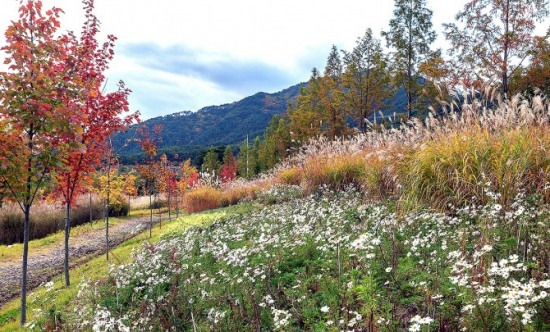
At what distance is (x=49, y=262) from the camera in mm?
10359

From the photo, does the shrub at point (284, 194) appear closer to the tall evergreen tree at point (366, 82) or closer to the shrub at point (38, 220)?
the shrub at point (38, 220)

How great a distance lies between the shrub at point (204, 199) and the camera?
17.4m

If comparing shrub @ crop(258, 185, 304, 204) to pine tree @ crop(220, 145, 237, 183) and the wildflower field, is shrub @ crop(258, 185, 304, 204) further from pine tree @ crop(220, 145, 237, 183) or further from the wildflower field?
pine tree @ crop(220, 145, 237, 183)

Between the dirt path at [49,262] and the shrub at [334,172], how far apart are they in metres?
4.73

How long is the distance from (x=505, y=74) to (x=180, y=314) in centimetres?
2205

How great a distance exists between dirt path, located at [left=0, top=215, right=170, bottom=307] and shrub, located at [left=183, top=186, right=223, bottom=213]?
363cm

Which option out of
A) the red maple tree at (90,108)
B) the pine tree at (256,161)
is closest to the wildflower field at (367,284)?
the red maple tree at (90,108)

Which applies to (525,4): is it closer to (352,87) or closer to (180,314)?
(352,87)

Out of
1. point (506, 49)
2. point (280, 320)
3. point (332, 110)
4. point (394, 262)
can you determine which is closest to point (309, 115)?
point (332, 110)

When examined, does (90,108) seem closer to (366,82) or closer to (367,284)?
(367,284)

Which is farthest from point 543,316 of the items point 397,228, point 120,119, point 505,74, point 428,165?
point 505,74

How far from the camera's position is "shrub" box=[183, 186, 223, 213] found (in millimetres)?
17406

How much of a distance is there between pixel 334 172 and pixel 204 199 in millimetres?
9194

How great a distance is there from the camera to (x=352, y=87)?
27.8m
